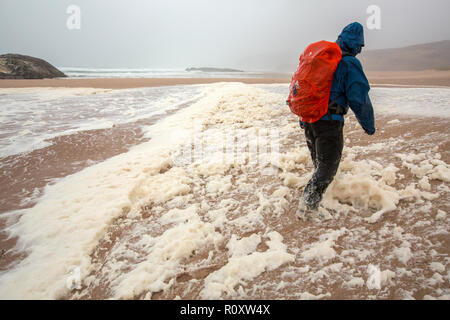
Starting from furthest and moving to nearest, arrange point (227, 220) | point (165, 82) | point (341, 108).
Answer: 1. point (165, 82)
2. point (227, 220)
3. point (341, 108)

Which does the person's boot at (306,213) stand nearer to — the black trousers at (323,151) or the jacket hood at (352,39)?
the black trousers at (323,151)

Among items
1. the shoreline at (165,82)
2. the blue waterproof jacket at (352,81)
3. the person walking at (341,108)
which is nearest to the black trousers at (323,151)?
the person walking at (341,108)

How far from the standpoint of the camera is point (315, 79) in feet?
6.62

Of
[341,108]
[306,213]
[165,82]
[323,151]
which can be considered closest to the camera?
[341,108]

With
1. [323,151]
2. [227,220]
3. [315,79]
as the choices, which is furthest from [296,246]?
[315,79]

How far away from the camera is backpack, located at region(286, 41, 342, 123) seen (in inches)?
77.4

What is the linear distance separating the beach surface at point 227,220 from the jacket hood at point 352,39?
1.52 metres

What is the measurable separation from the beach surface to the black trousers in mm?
258

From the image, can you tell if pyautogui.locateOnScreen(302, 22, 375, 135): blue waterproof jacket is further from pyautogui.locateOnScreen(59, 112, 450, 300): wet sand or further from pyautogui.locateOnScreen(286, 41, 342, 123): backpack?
pyautogui.locateOnScreen(59, 112, 450, 300): wet sand

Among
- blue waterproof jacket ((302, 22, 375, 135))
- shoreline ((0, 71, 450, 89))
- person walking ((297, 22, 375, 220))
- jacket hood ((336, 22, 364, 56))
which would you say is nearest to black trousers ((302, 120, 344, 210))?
person walking ((297, 22, 375, 220))

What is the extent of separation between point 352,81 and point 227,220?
6.15 ft

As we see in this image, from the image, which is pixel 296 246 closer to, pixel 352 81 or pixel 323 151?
pixel 323 151

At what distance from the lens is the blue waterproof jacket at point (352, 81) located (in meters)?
1.94
